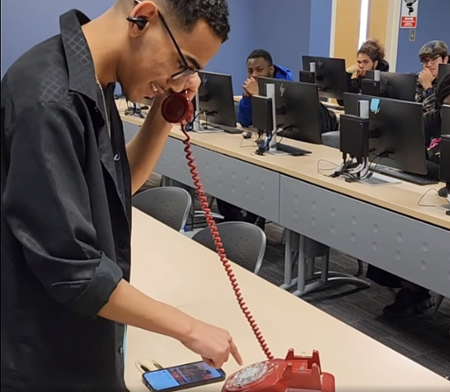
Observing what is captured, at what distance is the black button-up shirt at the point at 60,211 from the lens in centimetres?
72

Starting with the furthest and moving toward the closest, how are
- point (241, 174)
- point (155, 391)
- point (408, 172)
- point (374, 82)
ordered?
Result: point (374, 82)
point (241, 174)
point (408, 172)
point (155, 391)

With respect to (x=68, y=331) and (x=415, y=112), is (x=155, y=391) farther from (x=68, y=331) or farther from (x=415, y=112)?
(x=415, y=112)


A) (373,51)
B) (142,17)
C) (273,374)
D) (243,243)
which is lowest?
(243,243)

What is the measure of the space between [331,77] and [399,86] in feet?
2.68

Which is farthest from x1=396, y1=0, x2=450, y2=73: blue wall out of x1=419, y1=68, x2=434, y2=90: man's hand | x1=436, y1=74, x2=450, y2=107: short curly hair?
x1=436, y1=74, x2=450, y2=107: short curly hair

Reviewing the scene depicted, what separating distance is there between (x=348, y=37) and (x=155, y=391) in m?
7.17

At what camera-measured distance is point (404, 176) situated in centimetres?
316

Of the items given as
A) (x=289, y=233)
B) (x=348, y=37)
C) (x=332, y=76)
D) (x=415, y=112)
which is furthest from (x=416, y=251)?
(x=348, y=37)

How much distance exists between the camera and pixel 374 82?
494cm

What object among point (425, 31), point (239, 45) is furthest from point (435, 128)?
point (239, 45)

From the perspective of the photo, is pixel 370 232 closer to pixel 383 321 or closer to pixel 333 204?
pixel 333 204

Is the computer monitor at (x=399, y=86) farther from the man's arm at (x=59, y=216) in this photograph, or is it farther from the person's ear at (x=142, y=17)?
the man's arm at (x=59, y=216)

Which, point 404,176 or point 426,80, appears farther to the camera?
point 426,80

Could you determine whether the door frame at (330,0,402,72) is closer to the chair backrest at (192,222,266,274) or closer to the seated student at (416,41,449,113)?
the seated student at (416,41,449,113)
